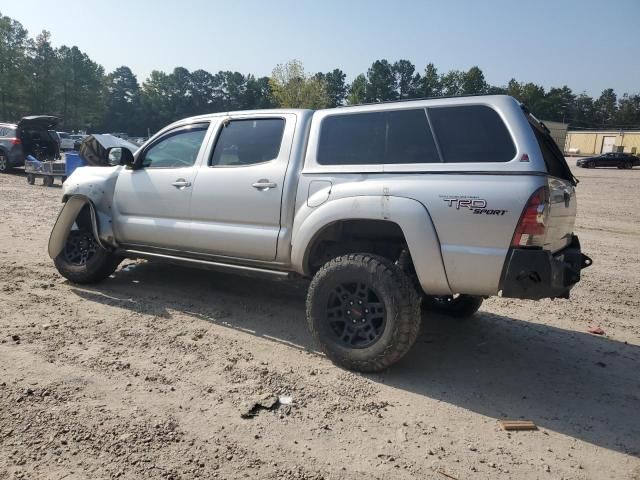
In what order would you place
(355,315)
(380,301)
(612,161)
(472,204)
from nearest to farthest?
(472,204)
(380,301)
(355,315)
(612,161)

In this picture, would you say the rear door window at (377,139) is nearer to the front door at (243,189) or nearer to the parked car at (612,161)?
the front door at (243,189)

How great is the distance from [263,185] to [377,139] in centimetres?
109

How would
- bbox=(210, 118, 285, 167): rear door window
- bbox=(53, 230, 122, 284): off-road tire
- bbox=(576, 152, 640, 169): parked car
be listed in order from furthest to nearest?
bbox=(576, 152, 640, 169): parked car → bbox=(53, 230, 122, 284): off-road tire → bbox=(210, 118, 285, 167): rear door window

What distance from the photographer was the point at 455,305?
16.2ft

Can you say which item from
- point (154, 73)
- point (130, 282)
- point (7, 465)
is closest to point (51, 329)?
point (130, 282)

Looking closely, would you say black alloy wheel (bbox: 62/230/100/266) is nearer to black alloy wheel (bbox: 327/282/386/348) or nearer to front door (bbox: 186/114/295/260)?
front door (bbox: 186/114/295/260)

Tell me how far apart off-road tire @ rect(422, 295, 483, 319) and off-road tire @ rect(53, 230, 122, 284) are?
11.7ft

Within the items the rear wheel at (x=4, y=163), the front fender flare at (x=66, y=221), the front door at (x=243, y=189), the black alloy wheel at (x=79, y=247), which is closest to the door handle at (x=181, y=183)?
the front door at (x=243, y=189)

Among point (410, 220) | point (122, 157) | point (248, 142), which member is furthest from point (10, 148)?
point (410, 220)

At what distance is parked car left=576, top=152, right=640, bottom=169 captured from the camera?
127 ft

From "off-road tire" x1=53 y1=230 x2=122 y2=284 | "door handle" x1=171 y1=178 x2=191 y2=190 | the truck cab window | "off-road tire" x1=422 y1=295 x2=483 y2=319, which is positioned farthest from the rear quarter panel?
"off-road tire" x1=53 y1=230 x2=122 y2=284

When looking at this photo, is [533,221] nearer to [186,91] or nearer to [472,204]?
[472,204]

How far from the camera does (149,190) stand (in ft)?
16.7

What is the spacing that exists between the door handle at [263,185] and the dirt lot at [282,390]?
134 centimetres
